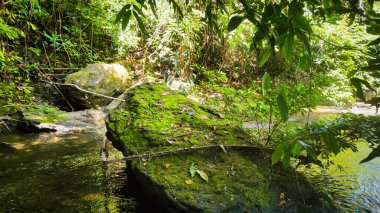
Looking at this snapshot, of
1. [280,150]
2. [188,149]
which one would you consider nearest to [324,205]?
[188,149]

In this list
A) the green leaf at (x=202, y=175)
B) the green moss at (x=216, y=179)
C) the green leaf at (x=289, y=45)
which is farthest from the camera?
the green leaf at (x=202, y=175)

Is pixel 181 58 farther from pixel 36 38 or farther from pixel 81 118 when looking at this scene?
pixel 36 38

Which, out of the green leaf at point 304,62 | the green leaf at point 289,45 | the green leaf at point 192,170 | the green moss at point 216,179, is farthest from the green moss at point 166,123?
the green leaf at point 289,45

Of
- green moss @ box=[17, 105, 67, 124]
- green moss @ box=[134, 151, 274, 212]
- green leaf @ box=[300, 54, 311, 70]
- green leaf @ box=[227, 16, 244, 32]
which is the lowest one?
green moss @ box=[17, 105, 67, 124]

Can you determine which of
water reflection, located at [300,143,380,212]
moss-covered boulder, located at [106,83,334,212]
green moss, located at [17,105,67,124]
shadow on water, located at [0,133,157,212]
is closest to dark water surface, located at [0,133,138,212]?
→ shadow on water, located at [0,133,157,212]

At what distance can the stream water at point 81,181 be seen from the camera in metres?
2.60

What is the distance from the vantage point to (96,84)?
295 inches

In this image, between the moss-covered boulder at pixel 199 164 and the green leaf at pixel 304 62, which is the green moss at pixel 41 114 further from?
the green leaf at pixel 304 62

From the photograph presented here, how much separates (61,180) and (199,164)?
170 centimetres

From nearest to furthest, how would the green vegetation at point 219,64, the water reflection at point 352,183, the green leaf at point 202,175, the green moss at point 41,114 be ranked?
the green vegetation at point 219,64 → the green leaf at point 202,175 → the water reflection at point 352,183 → the green moss at point 41,114

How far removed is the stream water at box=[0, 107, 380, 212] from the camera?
102 inches

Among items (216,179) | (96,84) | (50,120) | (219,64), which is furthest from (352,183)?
(219,64)

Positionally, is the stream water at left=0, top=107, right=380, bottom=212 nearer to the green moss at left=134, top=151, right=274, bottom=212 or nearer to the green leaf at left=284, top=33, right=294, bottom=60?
the green moss at left=134, top=151, right=274, bottom=212

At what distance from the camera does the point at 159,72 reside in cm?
946
